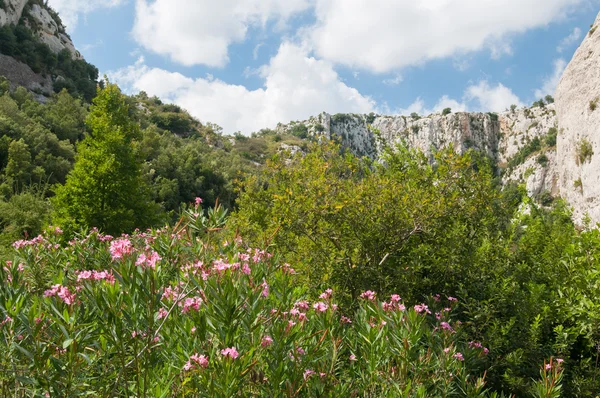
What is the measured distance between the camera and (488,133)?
330 ft

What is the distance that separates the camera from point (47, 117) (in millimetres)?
34750

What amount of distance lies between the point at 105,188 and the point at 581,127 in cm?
3490

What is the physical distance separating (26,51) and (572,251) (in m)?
59.9

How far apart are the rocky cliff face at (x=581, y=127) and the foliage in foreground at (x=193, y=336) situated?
30609 mm

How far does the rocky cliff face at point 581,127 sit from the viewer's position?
95.3ft

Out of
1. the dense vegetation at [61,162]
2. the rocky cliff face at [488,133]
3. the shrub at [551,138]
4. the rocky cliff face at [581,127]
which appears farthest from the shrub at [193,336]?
the shrub at [551,138]

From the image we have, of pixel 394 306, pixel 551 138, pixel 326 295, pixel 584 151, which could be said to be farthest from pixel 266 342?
pixel 551 138

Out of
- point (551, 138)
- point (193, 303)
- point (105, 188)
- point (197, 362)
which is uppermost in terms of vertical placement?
point (551, 138)

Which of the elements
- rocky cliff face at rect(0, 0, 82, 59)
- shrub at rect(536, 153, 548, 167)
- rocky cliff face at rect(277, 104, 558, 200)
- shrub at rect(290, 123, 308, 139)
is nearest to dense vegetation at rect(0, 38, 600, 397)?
rocky cliff face at rect(0, 0, 82, 59)

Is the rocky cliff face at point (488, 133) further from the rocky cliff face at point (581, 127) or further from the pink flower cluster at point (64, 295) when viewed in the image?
the pink flower cluster at point (64, 295)

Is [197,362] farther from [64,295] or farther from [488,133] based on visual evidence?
[488,133]

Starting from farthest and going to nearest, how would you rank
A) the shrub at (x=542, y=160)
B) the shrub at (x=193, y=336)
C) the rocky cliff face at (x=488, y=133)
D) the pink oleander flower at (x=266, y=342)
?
1. the rocky cliff face at (x=488, y=133)
2. the shrub at (x=542, y=160)
3. the pink oleander flower at (x=266, y=342)
4. the shrub at (x=193, y=336)

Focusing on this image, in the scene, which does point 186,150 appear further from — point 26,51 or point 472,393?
point 472,393

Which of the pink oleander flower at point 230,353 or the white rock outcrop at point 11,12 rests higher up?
the white rock outcrop at point 11,12
